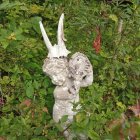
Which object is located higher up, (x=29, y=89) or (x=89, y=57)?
(x=89, y=57)

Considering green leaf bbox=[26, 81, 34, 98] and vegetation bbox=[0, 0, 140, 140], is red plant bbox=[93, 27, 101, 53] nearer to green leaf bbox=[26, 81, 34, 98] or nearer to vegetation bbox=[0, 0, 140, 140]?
vegetation bbox=[0, 0, 140, 140]

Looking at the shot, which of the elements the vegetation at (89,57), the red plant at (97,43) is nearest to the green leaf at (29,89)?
the vegetation at (89,57)

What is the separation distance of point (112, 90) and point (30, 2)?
1.41 metres

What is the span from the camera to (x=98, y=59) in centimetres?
327

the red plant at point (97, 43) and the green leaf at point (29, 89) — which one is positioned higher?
the red plant at point (97, 43)

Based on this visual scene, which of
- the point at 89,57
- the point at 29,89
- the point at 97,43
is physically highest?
the point at 97,43

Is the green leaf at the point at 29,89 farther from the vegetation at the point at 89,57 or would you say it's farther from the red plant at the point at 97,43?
the red plant at the point at 97,43

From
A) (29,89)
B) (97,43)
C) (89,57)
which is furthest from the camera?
(89,57)

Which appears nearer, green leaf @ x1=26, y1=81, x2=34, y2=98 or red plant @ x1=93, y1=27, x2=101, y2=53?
green leaf @ x1=26, y1=81, x2=34, y2=98

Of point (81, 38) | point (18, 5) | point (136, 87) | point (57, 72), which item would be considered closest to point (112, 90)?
point (136, 87)

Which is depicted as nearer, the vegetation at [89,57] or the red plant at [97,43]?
the vegetation at [89,57]

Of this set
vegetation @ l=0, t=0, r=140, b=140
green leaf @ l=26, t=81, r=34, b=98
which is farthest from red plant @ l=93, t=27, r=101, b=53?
green leaf @ l=26, t=81, r=34, b=98

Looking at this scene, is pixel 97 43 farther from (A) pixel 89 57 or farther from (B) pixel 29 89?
(B) pixel 29 89

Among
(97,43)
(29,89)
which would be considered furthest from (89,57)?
(29,89)
